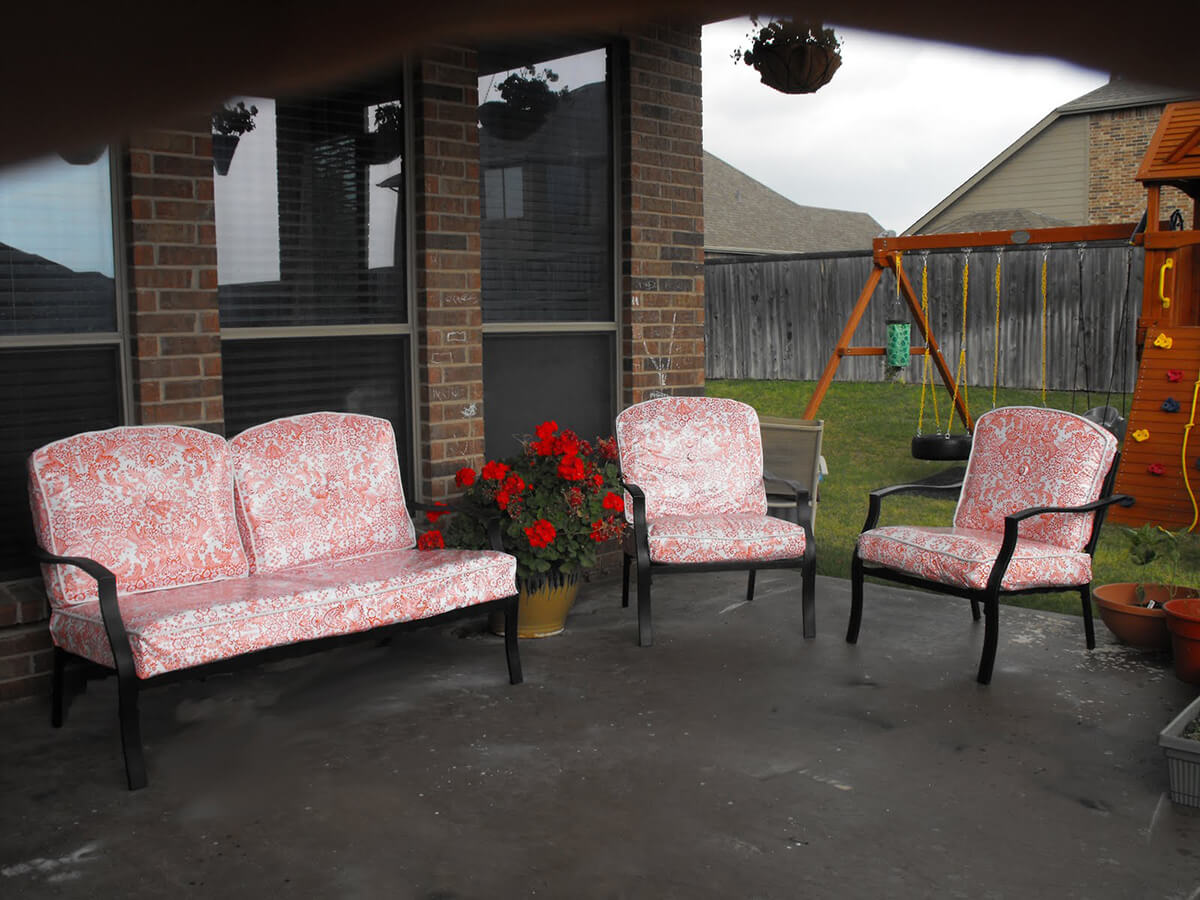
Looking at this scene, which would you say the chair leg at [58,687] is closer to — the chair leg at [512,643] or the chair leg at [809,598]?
the chair leg at [512,643]

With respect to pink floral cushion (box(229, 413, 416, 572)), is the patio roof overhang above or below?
above

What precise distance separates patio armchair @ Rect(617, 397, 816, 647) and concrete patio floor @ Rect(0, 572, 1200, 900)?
35 centimetres

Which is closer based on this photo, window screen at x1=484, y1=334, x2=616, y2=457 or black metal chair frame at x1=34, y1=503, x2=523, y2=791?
black metal chair frame at x1=34, y1=503, x2=523, y2=791

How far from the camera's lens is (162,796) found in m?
3.58

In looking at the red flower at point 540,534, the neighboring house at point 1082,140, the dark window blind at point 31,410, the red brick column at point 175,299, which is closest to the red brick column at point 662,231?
the red flower at point 540,534

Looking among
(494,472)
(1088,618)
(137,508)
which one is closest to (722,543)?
(494,472)

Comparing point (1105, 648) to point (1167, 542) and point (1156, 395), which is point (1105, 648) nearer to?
point (1167, 542)

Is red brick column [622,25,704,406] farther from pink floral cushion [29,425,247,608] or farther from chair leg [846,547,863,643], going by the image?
pink floral cushion [29,425,247,608]

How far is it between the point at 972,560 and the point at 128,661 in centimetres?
313

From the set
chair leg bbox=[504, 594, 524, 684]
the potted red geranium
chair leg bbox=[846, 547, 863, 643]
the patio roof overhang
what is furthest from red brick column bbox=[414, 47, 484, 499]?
the patio roof overhang

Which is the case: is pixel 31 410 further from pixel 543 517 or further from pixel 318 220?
pixel 543 517

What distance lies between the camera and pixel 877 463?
1121cm

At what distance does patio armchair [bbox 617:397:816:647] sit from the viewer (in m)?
5.19

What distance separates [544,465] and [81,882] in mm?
2640
